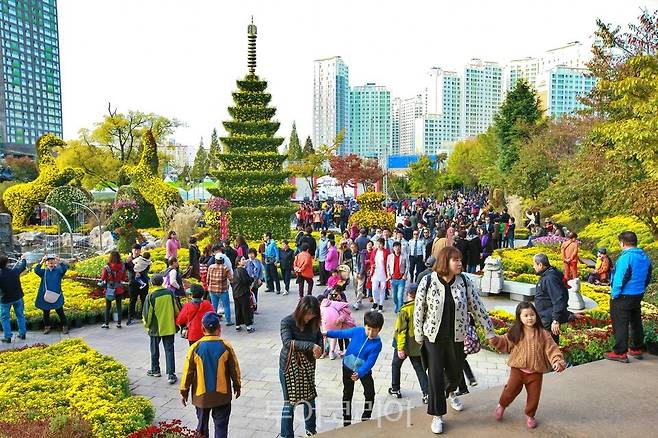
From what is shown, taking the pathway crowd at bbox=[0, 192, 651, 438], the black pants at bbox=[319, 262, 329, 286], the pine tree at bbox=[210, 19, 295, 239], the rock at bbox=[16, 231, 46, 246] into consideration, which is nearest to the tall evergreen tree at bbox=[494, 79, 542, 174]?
the pine tree at bbox=[210, 19, 295, 239]

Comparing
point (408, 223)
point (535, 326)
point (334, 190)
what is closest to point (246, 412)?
point (535, 326)

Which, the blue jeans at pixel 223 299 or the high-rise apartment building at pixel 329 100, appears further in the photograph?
the high-rise apartment building at pixel 329 100

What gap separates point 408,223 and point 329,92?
3219 inches

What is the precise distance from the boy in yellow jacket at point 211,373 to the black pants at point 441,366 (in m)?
1.64

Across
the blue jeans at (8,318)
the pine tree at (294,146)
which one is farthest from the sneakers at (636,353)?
the pine tree at (294,146)

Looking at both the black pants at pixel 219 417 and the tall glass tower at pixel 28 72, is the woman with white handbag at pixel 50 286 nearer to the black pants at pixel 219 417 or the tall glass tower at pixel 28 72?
the black pants at pixel 219 417

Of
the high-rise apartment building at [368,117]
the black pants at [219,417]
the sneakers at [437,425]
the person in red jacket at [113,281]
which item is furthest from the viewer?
the high-rise apartment building at [368,117]

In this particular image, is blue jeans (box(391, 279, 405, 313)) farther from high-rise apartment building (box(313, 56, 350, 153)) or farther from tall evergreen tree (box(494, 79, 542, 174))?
high-rise apartment building (box(313, 56, 350, 153))

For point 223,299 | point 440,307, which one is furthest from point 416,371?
point 223,299

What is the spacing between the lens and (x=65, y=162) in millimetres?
38781

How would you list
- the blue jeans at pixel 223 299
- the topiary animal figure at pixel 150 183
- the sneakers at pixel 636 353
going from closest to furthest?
the sneakers at pixel 636 353 < the blue jeans at pixel 223 299 < the topiary animal figure at pixel 150 183

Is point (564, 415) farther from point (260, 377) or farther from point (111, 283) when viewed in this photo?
point (111, 283)

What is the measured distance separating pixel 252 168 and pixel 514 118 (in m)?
20.0

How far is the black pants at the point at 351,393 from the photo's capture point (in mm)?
5172
